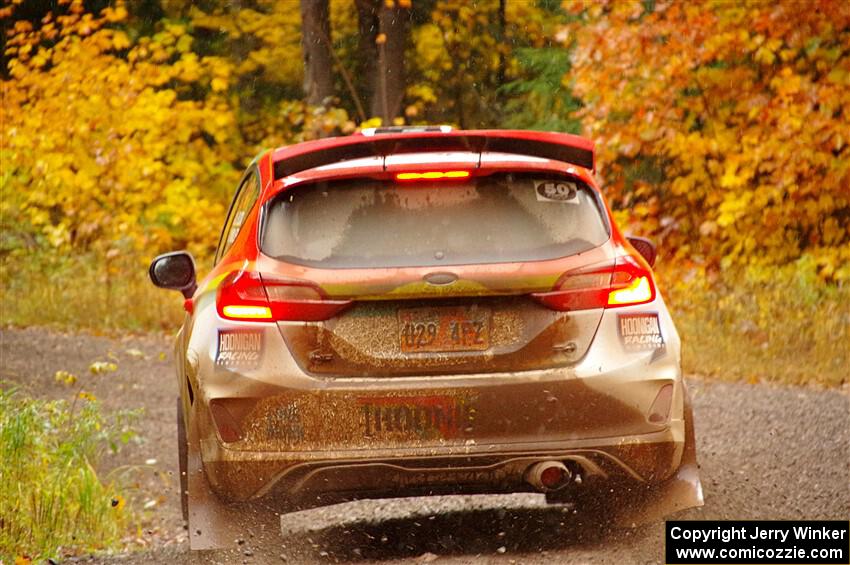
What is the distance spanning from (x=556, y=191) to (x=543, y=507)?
97.4 inches

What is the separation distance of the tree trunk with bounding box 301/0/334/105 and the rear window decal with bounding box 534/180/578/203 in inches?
684

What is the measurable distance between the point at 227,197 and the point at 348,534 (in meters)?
19.3

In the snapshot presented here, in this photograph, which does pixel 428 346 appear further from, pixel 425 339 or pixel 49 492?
pixel 49 492

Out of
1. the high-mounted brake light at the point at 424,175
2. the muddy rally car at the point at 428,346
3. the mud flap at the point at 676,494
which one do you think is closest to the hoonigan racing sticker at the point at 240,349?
the muddy rally car at the point at 428,346

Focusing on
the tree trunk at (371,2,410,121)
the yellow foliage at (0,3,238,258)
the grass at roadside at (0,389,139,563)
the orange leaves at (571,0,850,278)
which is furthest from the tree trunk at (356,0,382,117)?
the grass at roadside at (0,389,139,563)

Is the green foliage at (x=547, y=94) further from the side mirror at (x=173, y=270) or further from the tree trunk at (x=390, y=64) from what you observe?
the side mirror at (x=173, y=270)

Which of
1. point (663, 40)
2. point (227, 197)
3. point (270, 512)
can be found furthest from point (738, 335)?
point (227, 197)

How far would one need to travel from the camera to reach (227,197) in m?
25.9

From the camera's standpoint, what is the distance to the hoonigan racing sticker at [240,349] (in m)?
5.28

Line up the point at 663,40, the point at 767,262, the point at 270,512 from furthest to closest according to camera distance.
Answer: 1. the point at 663,40
2. the point at 767,262
3. the point at 270,512

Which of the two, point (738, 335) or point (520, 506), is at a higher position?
point (520, 506)

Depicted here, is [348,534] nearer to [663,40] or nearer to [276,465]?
[276,465]

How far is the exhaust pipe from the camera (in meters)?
5.37

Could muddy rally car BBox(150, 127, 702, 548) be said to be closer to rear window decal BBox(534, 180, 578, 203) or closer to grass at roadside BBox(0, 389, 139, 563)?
rear window decal BBox(534, 180, 578, 203)
